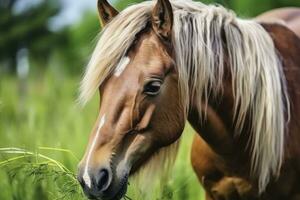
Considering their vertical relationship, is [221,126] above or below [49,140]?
above

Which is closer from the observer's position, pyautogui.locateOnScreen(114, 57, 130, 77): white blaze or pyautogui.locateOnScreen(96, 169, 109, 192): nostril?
pyautogui.locateOnScreen(96, 169, 109, 192): nostril

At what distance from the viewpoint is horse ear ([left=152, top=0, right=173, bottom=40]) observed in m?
3.44

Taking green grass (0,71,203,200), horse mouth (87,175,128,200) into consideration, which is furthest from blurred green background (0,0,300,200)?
horse mouth (87,175,128,200)

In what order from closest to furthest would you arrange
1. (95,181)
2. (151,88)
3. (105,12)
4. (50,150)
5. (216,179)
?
(95,181)
(151,88)
(105,12)
(216,179)
(50,150)

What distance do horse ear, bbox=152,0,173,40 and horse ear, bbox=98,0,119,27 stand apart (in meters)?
0.25

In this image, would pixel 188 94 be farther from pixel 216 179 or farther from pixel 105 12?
pixel 216 179

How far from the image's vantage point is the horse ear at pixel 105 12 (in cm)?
364

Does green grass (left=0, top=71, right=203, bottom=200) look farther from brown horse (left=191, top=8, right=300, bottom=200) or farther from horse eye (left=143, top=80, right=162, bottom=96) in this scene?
horse eye (left=143, top=80, right=162, bottom=96)

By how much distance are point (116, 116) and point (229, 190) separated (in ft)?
3.04

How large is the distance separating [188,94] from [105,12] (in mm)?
580

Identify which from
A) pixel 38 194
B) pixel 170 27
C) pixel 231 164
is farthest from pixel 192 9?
pixel 38 194

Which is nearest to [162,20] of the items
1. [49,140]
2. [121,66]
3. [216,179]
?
[121,66]

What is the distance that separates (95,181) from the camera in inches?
124

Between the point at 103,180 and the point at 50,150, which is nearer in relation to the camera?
the point at 103,180
